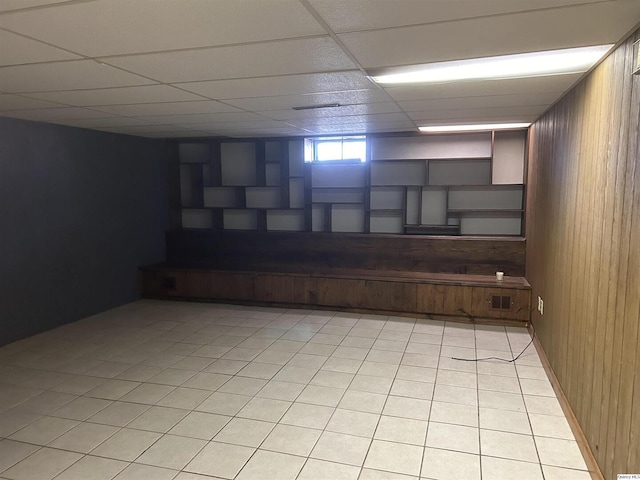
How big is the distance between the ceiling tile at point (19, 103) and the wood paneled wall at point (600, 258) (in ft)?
12.3

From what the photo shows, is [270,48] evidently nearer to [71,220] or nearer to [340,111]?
[340,111]

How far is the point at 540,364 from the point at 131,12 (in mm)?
3830

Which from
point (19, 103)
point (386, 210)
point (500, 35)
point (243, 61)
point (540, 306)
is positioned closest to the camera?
point (500, 35)

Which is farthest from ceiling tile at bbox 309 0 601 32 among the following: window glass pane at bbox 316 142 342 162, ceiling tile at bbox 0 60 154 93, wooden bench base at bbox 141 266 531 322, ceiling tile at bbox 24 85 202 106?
window glass pane at bbox 316 142 342 162

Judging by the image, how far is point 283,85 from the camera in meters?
2.74

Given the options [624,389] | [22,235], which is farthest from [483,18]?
[22,235]

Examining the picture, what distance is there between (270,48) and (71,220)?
3.80m

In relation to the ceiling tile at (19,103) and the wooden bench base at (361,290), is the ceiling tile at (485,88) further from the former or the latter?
the ceiling tile at (19,103)

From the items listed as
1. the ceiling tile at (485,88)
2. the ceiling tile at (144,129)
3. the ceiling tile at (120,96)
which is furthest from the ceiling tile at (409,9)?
the ceiling tile at (144,129)

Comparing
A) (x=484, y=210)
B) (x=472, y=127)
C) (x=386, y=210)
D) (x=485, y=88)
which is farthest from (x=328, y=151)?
(x=485, y=88)

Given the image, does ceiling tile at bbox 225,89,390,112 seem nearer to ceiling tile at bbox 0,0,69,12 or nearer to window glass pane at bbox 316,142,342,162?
ceiling tile at bbox 0,0,69,12

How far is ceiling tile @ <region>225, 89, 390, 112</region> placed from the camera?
3.03m

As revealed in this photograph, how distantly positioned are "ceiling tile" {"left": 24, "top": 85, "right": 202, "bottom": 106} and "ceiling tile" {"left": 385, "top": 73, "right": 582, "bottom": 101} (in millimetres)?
1459

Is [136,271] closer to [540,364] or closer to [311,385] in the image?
[311,385]
